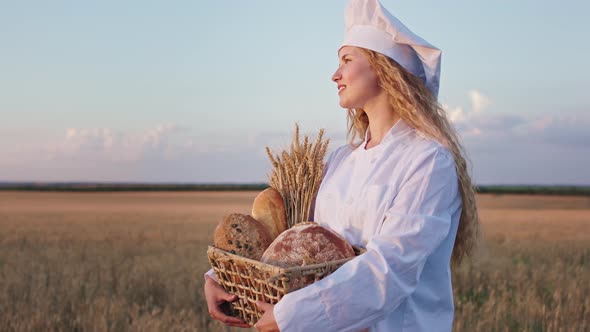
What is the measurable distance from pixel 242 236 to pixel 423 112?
866 millimetres

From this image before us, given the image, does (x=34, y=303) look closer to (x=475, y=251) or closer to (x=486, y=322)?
(x=486, y=322)

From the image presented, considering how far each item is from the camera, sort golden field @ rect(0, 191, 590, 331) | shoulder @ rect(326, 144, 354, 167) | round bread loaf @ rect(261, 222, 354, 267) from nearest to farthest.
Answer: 1. round bread loaf @ rect(261, 222, 354, 267)
2. shoulder @ rect(326, 144, 354, 167)
3. golden field @ rect(0, 191, 590, 331)

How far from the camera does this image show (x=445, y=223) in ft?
7.00

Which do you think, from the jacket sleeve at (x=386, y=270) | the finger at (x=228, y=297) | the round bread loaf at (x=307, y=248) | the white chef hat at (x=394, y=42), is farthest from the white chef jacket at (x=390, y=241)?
the finger at (x=228, y=297)

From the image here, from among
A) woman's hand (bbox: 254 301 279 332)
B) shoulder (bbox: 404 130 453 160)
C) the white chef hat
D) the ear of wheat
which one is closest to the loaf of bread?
the ear of wheat

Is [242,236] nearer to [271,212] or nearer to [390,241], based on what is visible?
[271,212]

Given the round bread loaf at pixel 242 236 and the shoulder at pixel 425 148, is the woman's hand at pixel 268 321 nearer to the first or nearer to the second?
the round bread loaf at pixel 242 236

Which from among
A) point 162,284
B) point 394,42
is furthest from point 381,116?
point 162,284

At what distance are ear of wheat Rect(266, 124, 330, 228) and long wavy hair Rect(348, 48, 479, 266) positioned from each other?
48cm

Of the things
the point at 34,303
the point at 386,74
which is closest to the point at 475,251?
the point at 386,74

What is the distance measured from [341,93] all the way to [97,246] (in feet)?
29.1

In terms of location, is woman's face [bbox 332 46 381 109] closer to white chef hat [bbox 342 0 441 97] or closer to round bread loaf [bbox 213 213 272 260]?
white chef hat [bbox 342 0 441 97]

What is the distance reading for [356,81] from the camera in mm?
2395

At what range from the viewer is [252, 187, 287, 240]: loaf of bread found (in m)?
2.52
